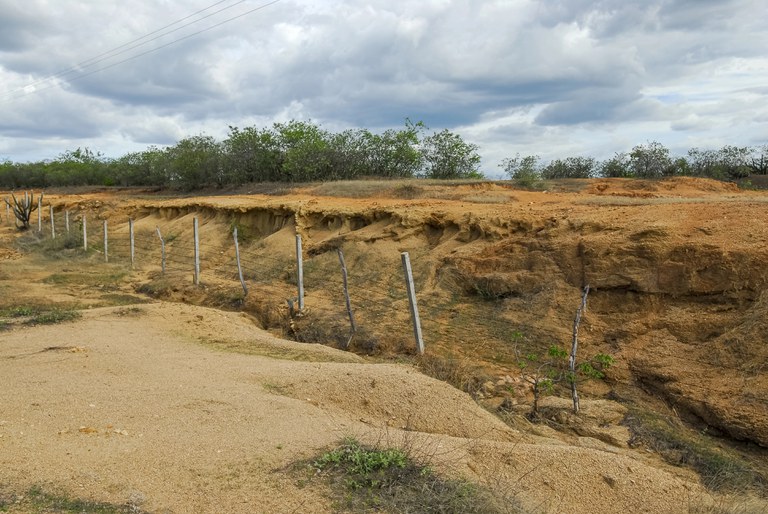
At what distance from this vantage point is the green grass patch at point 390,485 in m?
4.35

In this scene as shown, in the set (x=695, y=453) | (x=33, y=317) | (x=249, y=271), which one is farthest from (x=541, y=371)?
(x=249, y=271)

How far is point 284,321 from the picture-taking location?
489 inches

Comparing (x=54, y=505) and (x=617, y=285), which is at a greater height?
(x=617, y=285)

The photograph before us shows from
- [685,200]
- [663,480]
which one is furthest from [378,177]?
[663,480]

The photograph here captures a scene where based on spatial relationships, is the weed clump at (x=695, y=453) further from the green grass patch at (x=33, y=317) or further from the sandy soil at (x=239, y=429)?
the green grass patch at (x=33, y=317)

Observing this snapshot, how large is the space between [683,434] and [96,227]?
999 inches

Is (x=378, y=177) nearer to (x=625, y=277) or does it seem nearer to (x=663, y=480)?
(x=625, y=277)

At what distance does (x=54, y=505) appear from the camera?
13.7 ft

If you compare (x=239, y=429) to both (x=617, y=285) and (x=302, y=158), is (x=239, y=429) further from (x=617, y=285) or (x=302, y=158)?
(x=302, y=158)

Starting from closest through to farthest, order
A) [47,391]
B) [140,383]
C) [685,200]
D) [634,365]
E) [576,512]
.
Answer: [576,512] < [47,391] < [140,383] < [634,365] < [685,200]

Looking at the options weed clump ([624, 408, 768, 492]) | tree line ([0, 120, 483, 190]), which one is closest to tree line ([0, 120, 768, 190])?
tree line ([0, 120, 483, 190])

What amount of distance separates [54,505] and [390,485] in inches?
82.8

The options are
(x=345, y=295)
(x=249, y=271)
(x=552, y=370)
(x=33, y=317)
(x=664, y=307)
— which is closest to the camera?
(x=552, y=370)

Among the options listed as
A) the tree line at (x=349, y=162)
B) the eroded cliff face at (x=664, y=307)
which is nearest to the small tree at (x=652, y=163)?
the tree line at (x=349, y=162)
